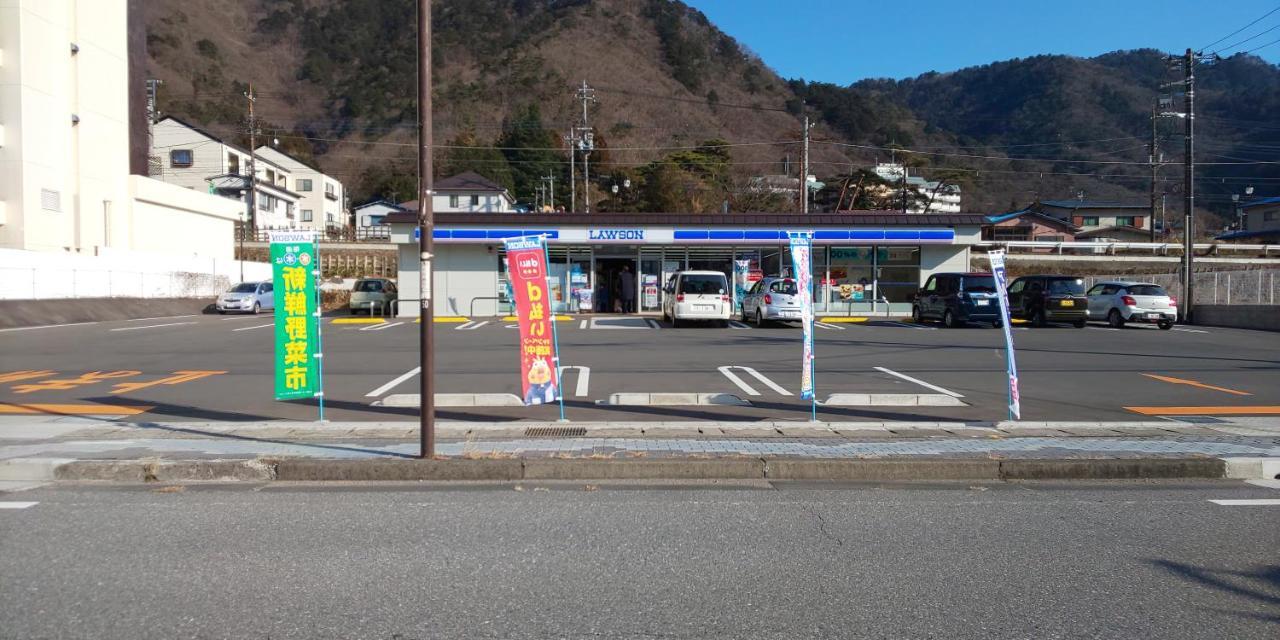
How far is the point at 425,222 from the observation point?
7.59 meters

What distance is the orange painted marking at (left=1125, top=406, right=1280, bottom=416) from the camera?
436 inches

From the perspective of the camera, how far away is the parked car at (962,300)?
25125mm

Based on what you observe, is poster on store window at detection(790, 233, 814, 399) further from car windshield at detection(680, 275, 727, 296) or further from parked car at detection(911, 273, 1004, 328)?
parked car at detection(911, 273, 1004, 328)

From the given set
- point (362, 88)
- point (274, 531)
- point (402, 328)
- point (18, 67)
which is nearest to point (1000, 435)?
point (274, 531)

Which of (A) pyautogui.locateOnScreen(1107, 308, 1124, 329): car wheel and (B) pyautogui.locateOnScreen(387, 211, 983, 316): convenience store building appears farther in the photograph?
(B) pyautogui.locateOnScreen(387, 211, 983, 316): convenience store building

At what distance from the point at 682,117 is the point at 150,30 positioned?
70.7 meters

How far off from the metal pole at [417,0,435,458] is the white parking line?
6066 millimetres

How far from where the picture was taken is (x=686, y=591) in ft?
15.6

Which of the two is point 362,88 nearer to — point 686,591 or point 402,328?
point 402,328

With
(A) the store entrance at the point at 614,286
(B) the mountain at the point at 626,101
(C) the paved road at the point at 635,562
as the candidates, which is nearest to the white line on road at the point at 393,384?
(C) the paved road at the point at 635,562

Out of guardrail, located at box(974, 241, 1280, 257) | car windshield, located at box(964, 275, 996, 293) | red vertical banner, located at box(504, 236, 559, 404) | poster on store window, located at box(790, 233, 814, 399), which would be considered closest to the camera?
red vertical banner, located at box(504, 236, 559, 404)

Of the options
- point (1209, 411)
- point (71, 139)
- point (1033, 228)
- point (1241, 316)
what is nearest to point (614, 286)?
point (1241, 316)

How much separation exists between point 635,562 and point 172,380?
11.7 metres

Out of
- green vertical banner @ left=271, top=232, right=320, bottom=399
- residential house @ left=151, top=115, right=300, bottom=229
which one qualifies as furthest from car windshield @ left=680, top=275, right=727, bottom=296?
residential house @ left=151, top=115, right=300, bottom=229
